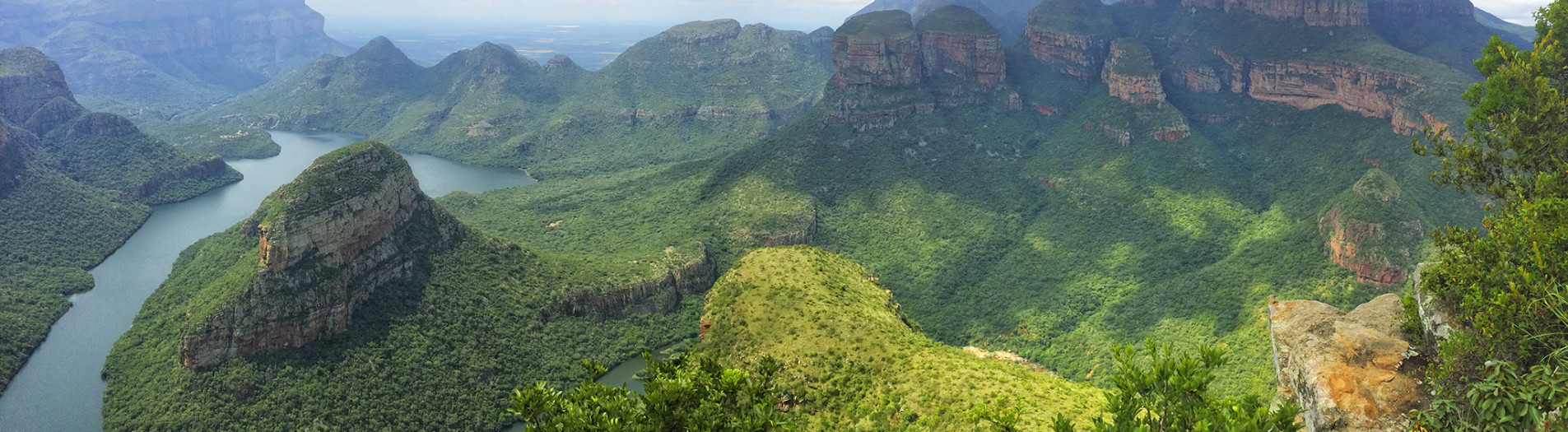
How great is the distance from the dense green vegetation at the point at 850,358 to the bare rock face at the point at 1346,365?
37.0ft

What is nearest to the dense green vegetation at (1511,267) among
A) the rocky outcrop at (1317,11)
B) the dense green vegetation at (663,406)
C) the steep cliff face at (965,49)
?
the dense green vegetation at (663,406)

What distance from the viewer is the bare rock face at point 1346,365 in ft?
76.5

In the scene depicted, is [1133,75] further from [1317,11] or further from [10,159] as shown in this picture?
[10,159]

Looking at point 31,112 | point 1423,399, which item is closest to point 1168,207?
point 1423,399

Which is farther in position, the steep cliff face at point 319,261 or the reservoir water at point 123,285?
the reservoir water at point 123,285

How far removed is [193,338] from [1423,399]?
236 feet

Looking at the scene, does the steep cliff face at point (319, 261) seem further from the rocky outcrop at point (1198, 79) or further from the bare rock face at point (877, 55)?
the rocky outcrop at point (1198, 79)

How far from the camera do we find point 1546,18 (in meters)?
29.1

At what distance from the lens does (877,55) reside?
4998 inches

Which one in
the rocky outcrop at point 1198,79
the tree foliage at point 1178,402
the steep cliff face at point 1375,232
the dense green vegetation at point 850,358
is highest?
the rocky outcrop at point 1198,79

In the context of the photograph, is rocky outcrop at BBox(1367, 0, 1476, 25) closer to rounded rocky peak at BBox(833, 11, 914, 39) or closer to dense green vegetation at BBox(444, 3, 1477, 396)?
dense green vegetation at BBox(444, 3, 1477, 396)

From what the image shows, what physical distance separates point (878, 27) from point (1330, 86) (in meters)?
65.8

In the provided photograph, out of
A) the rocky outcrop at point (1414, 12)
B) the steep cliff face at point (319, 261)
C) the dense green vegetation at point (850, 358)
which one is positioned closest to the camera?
the dense green vegetation at point (850, 358)

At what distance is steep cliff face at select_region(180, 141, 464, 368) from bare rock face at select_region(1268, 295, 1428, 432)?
63.7 meters
